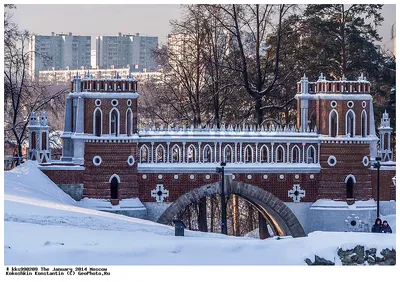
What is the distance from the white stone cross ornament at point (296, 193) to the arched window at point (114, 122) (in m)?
5.71

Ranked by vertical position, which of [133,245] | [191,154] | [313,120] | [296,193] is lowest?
[133,245]

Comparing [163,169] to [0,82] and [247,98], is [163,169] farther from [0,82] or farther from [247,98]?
[247,98]

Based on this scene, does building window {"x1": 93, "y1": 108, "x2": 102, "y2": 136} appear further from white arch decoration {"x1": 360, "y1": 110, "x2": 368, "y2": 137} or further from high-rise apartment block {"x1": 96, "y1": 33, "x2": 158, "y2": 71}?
high-rise apartment block {"x1": 96, "y1": 33, "x2": 158, "y2": 71}

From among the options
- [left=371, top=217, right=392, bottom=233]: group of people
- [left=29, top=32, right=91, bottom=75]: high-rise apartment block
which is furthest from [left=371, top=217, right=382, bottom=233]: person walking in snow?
[left=29, top=32, right=91, bottom=75]: high-rise apartment block

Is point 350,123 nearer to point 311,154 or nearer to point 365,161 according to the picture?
point 365,161

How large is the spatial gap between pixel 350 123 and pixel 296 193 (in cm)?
270

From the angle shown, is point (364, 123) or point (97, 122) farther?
point (364, 123)

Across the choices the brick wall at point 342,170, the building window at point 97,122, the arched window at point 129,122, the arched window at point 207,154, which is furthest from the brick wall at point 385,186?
the building window at point 97,122

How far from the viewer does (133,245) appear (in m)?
26.7

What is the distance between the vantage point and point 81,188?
3834 centimetres

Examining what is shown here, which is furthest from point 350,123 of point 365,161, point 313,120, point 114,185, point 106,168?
point 106,168

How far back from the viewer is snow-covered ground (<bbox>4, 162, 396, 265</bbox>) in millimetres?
25562

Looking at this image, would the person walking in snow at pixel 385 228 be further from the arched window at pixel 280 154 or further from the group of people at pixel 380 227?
the arched window at pixel 280 154

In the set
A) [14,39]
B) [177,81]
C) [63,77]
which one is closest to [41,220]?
[14,39]
